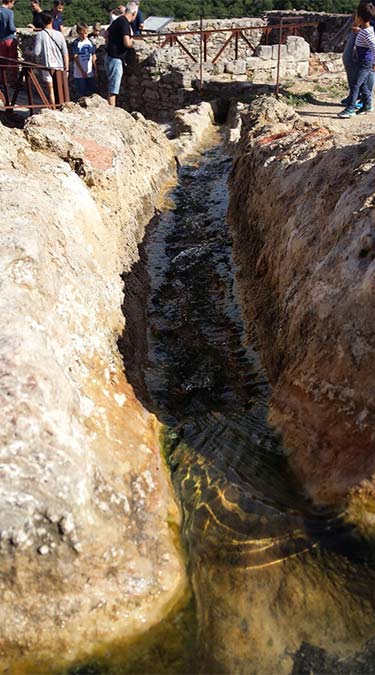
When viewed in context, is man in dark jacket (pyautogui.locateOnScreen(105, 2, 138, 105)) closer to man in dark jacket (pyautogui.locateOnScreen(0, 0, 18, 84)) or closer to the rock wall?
man in dark jacket (pyautogui.locateOnScreen(0, 0, 18, 84))

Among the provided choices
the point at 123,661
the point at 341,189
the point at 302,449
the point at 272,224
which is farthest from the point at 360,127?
the point at 123,661

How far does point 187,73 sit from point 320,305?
A: 13.7 metres

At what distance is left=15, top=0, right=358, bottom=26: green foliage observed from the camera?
25.6 m

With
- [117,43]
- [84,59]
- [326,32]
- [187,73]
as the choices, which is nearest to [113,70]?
[117,43]

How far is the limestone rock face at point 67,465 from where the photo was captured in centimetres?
295

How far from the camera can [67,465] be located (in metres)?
3.17

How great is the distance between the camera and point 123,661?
2.92 metres

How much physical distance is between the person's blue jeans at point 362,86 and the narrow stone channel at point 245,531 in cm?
754

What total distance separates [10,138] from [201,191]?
4347mm

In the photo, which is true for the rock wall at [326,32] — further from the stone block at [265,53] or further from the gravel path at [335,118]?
the gravel path at [335,118]

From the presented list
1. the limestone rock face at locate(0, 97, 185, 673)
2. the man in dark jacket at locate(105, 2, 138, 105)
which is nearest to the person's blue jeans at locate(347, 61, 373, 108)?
the man in dark jacket at locate(105, 2, 138, 105)

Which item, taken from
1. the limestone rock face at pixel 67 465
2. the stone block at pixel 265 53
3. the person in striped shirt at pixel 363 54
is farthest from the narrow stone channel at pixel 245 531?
the stone block at pixel 265 53

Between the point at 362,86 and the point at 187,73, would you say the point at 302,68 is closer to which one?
the point at 187,73

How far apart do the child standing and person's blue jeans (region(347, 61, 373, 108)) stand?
22.1 ft
